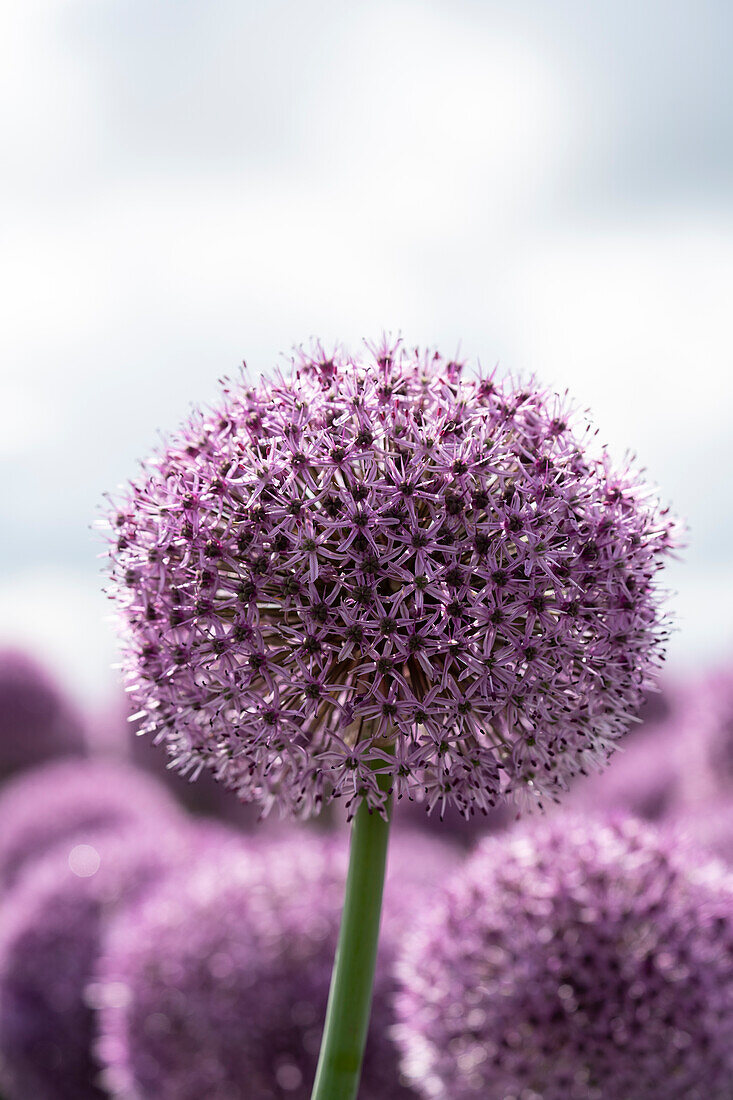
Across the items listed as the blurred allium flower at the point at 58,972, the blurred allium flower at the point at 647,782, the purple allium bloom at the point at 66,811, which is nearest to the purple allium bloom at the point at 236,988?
the blurred allium flower at the point at 58,972

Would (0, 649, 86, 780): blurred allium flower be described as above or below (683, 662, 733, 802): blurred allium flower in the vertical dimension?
below

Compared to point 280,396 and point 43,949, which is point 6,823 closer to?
point 43,949

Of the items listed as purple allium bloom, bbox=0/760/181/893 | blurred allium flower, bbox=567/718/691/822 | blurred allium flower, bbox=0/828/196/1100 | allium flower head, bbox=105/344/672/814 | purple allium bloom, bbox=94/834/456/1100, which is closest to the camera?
allium flower head, bbox=105/344/672/814

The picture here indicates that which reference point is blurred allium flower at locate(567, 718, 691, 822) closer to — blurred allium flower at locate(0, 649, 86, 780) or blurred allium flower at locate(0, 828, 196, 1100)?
blurred allium flower at locate(0, 828, 196, 1100)

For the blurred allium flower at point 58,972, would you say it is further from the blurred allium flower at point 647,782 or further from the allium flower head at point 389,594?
the allium flower head at point 389,594

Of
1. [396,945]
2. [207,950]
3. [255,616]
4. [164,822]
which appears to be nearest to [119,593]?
[255,616]

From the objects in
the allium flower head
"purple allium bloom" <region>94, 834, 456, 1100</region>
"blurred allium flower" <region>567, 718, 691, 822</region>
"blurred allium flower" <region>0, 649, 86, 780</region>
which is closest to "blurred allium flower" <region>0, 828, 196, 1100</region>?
"purple allium bloom" <region>94, 834, 456, 1100</region>

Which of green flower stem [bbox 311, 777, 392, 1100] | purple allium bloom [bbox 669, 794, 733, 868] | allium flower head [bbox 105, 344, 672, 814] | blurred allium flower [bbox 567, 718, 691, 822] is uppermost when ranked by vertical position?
blurred allium flower [bbox 567, 718, 691, 822]
